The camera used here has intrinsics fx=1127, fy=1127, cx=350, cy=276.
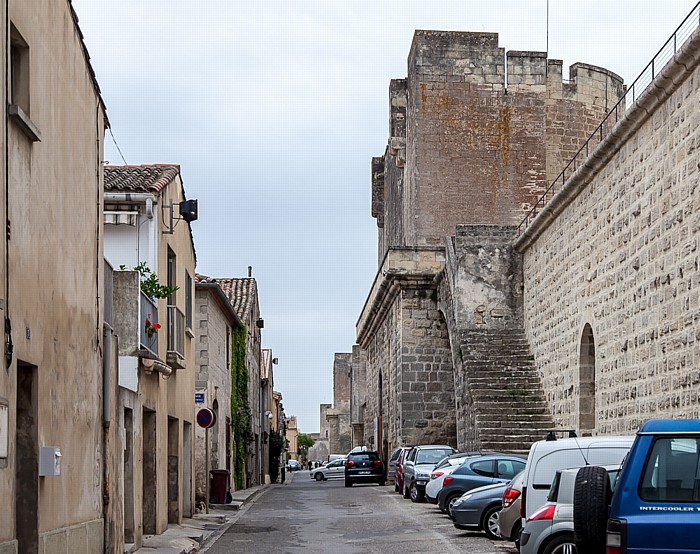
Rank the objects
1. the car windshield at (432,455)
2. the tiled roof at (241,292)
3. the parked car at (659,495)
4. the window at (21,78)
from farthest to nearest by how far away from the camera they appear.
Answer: the tiled roof at (241,292) < the car windshield at (432,455) < the window at (21,78) < the parked car at (659,495)

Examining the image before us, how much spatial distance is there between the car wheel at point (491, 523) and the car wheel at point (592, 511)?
29.9 feet

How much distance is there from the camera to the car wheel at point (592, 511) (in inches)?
319

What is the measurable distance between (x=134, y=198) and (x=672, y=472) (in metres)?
12.2

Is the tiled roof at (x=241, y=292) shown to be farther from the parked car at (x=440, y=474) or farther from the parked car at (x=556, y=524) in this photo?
the parked car at (x=556, y=524)

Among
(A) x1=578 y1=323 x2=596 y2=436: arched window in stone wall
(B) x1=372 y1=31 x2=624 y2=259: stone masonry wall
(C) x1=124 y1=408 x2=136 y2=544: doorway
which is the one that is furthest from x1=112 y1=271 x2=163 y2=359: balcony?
(B) x1=372 y1=31 x2=624 y2=259: stone masonry wall

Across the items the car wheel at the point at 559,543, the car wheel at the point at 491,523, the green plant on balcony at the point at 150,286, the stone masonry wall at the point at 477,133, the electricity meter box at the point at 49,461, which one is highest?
the stone masonry wall at the point at 477,133

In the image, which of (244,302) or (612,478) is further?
(244,302)

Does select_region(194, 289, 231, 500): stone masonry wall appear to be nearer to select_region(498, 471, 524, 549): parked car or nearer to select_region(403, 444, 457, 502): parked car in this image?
select_region(403, 444, 457, 502): parked car

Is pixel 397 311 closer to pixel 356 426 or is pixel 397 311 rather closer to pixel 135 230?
pixel 135 230

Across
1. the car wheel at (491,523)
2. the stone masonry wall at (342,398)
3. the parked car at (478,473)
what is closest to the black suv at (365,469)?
the parked car at (478,473)

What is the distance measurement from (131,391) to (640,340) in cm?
910

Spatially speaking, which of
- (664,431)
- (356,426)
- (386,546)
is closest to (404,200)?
(356,426)

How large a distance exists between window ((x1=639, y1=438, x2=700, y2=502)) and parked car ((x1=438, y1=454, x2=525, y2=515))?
1241cm

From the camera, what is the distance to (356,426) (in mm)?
64312
